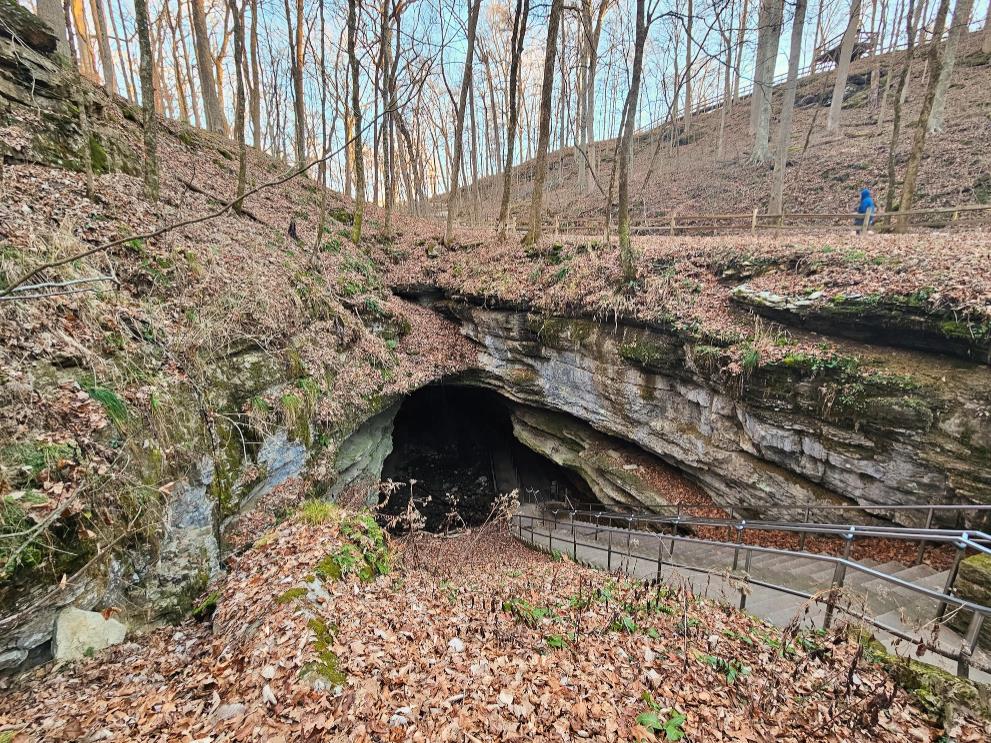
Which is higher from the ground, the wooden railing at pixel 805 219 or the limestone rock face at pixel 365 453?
the wooden railing at pixel 805 219

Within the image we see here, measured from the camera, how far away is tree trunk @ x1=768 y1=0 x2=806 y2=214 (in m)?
14.0

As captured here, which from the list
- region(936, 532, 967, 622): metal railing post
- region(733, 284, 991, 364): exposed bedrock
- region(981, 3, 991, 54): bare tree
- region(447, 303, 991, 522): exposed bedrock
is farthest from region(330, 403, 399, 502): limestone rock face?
region(981, 3, 991, 54): bare tree

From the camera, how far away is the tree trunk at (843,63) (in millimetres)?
18628

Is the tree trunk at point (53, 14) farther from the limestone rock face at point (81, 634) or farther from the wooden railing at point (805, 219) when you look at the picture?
the wooden railing at point (805, 219)

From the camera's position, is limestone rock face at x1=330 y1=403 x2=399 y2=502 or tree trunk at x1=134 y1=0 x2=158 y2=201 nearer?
tree trunk at x1=134 y1=0 x2=158 y2=201

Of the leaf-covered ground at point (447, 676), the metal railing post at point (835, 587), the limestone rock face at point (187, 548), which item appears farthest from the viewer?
the limestone rock face at point (187, 548)

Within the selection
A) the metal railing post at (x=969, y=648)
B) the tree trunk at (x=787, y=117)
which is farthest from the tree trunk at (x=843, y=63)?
the metal railing post at (x=969, y=648)

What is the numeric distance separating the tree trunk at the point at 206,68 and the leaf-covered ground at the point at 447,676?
18.9m

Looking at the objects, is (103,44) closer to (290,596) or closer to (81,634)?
(81,634)

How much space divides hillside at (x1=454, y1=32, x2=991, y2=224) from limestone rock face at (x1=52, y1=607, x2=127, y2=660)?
18.3 metres

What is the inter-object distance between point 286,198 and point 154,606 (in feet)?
47.5

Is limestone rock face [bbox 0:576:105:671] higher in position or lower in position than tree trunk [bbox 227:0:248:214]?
lower

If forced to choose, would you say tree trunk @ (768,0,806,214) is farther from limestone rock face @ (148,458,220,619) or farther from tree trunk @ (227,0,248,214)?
limestone rock face @ (148,458,220,619)

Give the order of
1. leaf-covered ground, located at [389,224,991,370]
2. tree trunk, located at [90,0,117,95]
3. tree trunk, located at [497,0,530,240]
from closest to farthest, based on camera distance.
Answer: leaf-covered ground, located at [389,224,991,370], tree trunk, located at [497,0,530,240], tree trunk, located at [90,0,117,95]
